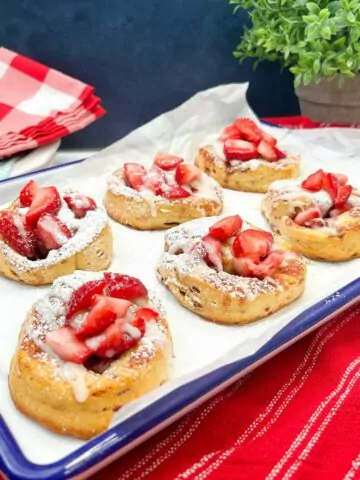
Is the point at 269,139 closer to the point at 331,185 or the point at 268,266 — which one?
the point at 331,185

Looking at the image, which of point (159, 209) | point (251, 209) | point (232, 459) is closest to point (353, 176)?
point (251, 209)

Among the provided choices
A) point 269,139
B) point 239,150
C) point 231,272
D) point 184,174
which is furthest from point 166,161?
point 231,272

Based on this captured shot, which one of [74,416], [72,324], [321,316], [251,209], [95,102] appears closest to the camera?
[74,416]

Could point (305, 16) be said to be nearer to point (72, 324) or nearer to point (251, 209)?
point (251, 209)

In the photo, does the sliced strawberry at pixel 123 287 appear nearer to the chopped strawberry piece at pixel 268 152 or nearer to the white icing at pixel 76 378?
the white icing at pixel 76 378

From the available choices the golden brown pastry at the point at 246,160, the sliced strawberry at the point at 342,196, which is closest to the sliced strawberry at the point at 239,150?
the golden brown pastry at the point at 246,160

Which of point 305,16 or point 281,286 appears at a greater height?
point 305,16
